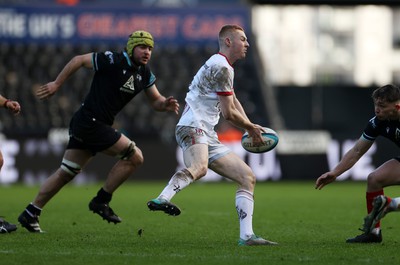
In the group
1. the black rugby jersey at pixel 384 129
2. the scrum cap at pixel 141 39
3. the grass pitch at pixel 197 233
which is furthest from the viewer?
the scrum cap at pixel 141 39

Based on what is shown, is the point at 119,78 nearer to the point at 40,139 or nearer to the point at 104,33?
the point at 40,139

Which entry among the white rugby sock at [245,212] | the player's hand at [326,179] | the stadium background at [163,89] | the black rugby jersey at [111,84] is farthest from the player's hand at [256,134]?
the stadium background at [163,89]

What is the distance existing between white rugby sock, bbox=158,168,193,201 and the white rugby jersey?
0.56 meters

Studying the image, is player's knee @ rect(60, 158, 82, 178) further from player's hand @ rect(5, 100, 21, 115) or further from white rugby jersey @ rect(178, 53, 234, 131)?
white rugby jersey @ rect(178, 53, 234, 131)

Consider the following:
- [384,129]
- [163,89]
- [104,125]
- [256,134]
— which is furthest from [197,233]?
[163,89]

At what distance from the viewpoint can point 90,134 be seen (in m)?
9.91

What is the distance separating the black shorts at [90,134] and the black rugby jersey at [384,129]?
8.90 feet

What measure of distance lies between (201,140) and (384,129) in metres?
1.76

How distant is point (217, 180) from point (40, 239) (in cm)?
1374

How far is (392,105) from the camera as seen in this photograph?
28.2 feet

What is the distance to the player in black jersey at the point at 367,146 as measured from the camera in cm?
859

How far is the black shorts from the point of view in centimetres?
991

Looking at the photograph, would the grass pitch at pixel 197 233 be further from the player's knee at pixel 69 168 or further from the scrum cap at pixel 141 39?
the scrum cap at pixel 141 39

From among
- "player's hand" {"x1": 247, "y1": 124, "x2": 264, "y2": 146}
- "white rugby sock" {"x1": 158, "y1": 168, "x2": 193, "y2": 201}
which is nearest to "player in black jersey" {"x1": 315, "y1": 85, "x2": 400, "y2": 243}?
"player's hand" {"x1": 247, "y1": 124, "x2": 264, "y2": 146}
